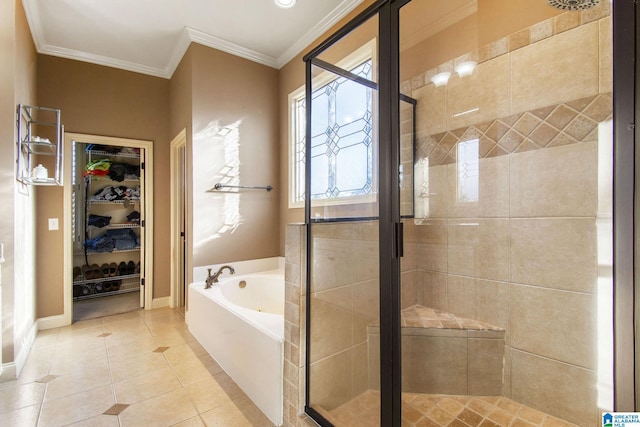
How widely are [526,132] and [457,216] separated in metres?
0.56

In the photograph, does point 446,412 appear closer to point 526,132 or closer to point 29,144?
point 526,132

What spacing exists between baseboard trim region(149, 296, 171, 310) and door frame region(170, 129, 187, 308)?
0.08 meters

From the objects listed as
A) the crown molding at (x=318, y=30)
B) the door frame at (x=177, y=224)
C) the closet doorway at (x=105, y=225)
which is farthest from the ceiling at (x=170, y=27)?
the closet doorway at (x=105, y=225)

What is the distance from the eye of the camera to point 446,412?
152 centimetres

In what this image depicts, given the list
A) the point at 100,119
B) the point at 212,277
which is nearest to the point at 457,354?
the point at 212,277

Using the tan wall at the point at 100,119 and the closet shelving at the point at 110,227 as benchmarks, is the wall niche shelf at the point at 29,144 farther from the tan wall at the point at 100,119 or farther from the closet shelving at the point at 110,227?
the closet shelving at the point at 110,227

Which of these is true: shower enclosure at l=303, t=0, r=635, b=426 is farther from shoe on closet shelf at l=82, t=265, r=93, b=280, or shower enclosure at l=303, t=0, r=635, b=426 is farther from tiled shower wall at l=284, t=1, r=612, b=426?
shoe on closet shelf at l=82, t=265, r=93, b=280

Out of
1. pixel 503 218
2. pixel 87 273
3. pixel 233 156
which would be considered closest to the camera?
pixel 503 218

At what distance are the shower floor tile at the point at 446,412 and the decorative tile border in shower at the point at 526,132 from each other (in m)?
1.23

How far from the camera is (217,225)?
3.09 m

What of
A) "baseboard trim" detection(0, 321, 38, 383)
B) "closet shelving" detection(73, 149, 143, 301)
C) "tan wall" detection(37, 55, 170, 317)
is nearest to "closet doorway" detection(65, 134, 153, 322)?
"closet shelving" detection(73, 149, 143, 301)

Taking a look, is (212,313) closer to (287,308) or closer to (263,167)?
(287,308)

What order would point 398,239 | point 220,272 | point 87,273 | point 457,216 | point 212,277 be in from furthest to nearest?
point 87,273 → point 220,272 → point 212,277 → point 457,216 → point 398,239

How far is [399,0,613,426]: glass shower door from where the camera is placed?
1290 millimetres
